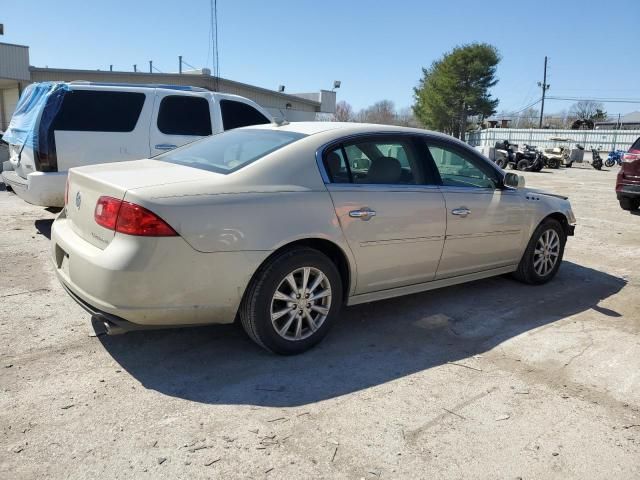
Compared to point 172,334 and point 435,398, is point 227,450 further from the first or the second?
point 172,334

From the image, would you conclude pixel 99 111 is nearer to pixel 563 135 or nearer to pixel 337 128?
pixel 337 128

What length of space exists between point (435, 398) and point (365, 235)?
1226 mm

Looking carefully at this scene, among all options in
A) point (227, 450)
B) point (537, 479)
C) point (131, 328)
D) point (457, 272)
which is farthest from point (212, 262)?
point (457, 272)

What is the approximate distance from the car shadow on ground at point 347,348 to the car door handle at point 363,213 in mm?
917

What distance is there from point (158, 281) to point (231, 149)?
51.3 inches

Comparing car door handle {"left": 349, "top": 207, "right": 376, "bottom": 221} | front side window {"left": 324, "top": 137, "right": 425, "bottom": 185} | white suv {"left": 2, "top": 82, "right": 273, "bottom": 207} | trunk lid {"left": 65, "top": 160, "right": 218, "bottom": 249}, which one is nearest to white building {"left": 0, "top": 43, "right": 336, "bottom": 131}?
white suv {"left": 2, "top": 82, "right": 273, "bottom": 207}

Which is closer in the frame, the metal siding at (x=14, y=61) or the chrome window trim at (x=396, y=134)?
the chrome window trim at (x=396, y=134)

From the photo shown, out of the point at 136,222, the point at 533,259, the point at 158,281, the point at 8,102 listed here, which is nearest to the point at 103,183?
the point at 136,222

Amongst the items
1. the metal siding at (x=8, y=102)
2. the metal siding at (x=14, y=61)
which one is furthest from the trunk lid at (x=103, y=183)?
the metal siding at (x=8, y=102)

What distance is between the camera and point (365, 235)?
12.6 ft

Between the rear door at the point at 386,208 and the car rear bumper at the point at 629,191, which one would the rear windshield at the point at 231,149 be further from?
the car rear bumper at the point at 629,191

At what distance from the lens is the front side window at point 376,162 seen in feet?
12.6

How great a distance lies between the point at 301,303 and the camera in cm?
357

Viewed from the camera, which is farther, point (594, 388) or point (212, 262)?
point (594, 388)
